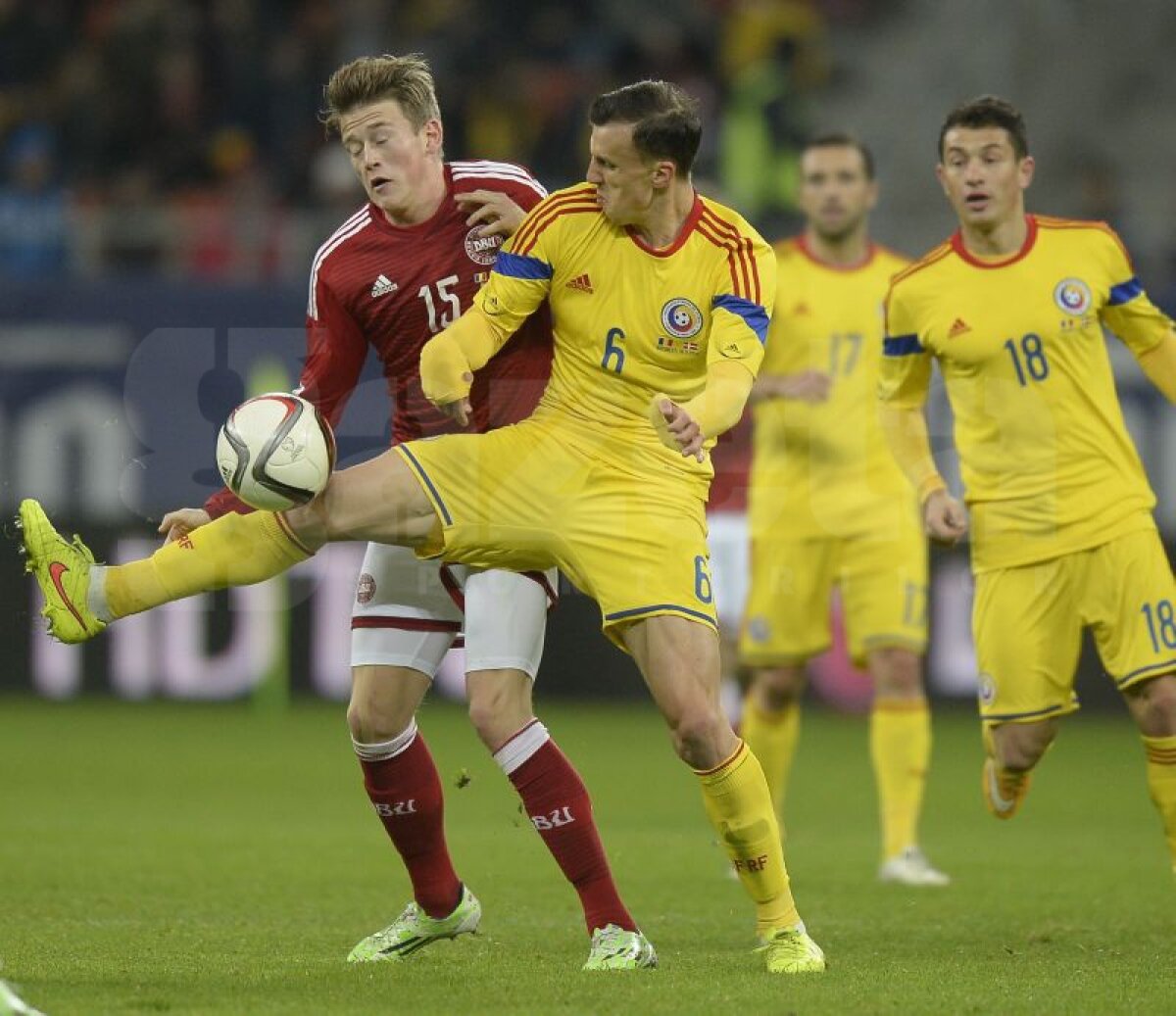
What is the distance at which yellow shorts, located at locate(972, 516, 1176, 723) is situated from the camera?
259 inches

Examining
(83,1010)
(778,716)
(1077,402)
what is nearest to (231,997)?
(83,1010)

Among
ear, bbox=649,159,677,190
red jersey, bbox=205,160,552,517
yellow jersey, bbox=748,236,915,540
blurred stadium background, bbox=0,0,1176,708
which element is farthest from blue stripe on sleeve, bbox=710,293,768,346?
blurred stadium background, bbox=0,0,1176,708

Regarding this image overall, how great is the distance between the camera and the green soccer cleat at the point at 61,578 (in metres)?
5.78

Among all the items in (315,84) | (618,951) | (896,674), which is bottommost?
(618,951)

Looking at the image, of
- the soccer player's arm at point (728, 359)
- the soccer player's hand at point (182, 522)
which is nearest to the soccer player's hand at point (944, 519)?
the soccer player's arm at point (728, 359)

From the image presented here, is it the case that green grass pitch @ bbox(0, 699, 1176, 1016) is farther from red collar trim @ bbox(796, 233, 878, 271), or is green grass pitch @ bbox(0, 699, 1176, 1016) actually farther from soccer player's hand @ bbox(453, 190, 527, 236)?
red collar trim @ bbox(796, 233, 878, 271)

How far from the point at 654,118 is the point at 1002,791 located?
272 centimetres

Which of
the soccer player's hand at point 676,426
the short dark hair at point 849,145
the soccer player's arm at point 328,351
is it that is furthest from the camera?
the short dark hair at point 849,145

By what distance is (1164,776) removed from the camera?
655 centimetres

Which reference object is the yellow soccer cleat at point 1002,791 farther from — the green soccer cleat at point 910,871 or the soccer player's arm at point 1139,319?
the soccer player's arm at point 1139,319

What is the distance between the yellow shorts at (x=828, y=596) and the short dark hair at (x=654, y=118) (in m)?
3.29

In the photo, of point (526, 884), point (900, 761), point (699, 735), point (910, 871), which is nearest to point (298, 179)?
point (900, 761)

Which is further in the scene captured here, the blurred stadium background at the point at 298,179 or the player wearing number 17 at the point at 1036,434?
the blurred stadium background at the point at 298,179

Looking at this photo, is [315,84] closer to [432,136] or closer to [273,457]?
[432,136]
